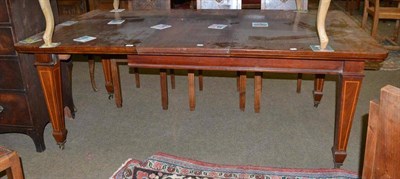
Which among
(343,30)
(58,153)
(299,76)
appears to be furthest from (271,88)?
(58,153)

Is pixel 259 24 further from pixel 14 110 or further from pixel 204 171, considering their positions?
pixel 14 110

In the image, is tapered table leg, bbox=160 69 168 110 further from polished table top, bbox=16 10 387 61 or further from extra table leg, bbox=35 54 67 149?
extra table leg, bbox=35 54 67 149

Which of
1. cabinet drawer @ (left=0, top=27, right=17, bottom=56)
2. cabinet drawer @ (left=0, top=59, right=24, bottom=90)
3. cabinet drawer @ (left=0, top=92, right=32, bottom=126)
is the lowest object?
cabinet drawer @ (left=0, top=92, right=32, bottom=126)

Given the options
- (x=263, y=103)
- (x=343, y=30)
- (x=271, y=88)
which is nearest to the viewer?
(x=343, y=30)

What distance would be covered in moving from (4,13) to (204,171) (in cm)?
130

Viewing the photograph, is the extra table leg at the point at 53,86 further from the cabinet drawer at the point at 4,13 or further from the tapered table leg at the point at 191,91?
the tapered table leg at the point at 191,91


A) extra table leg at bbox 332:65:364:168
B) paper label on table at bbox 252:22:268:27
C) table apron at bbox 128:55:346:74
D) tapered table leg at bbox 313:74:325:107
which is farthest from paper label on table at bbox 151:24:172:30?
tapered table leg at bbox 313:74:325:107

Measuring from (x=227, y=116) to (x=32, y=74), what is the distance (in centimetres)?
127

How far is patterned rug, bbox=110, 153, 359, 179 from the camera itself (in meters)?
1.99

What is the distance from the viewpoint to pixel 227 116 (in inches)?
106

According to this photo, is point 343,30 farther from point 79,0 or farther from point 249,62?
point 79,0

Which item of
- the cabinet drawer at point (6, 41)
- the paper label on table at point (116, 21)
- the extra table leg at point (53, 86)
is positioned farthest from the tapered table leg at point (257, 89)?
Answer: the cabinet drawer at point (6, 41)

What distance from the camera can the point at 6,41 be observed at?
202 centimetres

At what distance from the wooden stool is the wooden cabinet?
75 cm
